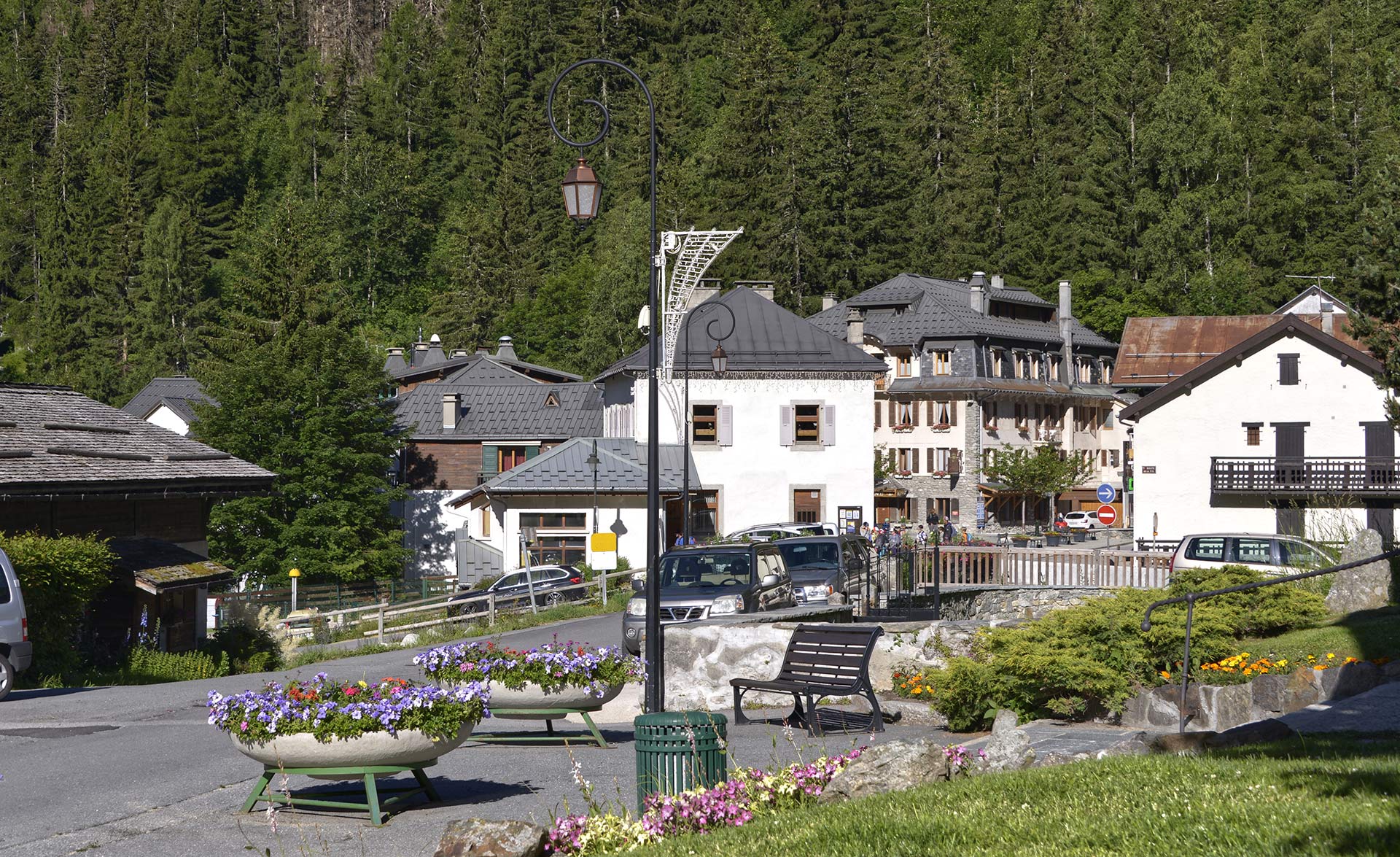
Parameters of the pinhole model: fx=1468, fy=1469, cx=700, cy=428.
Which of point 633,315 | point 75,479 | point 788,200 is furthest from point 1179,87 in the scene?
point 75,479

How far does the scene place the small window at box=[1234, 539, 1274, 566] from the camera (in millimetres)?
28875

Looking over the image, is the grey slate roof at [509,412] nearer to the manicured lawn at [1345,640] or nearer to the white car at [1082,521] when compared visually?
the white car at [1082,521]

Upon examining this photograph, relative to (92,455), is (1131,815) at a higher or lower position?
lower

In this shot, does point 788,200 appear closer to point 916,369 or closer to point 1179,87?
point 916,369

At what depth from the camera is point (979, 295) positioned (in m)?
79.2

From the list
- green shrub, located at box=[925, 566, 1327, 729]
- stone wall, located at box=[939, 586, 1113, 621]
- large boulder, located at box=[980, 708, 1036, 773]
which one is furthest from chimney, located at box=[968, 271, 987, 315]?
large boulder, located at box=[980, 708, 1036, 773]

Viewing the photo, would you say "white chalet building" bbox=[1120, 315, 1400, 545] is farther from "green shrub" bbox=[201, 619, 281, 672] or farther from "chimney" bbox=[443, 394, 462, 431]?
"green shrub" bbox=[201, 619, 281, 672]

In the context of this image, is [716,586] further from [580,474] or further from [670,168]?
[670,168]

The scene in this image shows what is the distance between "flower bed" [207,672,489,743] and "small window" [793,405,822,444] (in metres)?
43.7

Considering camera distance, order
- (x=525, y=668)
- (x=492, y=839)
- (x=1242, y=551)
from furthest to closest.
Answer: (x=1242, y=551)
(x=525, y=668)
(x=492, y=839)

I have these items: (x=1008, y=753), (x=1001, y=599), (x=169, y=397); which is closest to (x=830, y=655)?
(x=1008, y=753)

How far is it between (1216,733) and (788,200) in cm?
8193

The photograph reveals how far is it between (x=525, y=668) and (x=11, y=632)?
31.9ft

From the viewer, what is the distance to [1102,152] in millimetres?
86625
